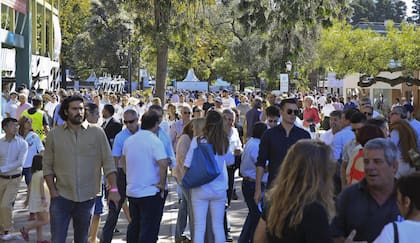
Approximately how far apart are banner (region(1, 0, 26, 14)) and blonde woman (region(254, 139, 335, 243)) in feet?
94.8

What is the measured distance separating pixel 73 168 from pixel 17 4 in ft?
95.4

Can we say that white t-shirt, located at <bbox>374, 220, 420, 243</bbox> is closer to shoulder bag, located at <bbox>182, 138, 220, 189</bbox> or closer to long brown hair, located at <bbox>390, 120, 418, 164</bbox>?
long brown hair, located at <bbox>390, 120, 418, 164</bbox>

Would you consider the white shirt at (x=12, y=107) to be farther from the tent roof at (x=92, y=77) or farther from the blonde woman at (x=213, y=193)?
the tent roof at (x=92, y=77)

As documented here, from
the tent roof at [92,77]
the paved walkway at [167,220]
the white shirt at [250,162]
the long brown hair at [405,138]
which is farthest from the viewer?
the tent roof at [92,77]

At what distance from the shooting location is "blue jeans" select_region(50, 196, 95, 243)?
6.87m

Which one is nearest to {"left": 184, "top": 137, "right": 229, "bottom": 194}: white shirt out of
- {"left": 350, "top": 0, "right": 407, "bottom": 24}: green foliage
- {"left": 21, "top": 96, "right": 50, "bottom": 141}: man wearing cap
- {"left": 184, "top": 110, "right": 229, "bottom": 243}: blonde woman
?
{"left": 184, "top": 110, "right": 229, "bottom": 243}: blonde woman

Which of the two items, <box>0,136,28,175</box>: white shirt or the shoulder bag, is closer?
the shoulder bag

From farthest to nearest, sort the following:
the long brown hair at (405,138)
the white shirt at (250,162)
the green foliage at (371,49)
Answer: the green foliage at (371,49)
the white shirt at (250,162)
the long brown hair at (405,138)

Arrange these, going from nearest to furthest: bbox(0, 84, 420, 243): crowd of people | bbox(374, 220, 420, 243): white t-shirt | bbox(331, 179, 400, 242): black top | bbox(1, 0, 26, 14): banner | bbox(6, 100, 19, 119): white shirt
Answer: bbox(374, 220, 420, 243): white t-shirt < bbox(0, 84, 420, 243): crowd of people < bbox(331, 179, 400, 242): black top < bbox(6, 100, 19, 119): white shirt < bbox(1, 0, 26, 14): banner

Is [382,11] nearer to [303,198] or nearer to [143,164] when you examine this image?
[143,164]

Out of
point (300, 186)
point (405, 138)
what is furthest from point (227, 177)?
point (300, 186)

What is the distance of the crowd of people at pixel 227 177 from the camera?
163 inches

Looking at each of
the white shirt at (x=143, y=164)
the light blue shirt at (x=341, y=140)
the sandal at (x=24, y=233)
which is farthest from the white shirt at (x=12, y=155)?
the light blue shirt at (x=341, y=140)

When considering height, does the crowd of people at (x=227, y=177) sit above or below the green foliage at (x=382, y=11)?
below
